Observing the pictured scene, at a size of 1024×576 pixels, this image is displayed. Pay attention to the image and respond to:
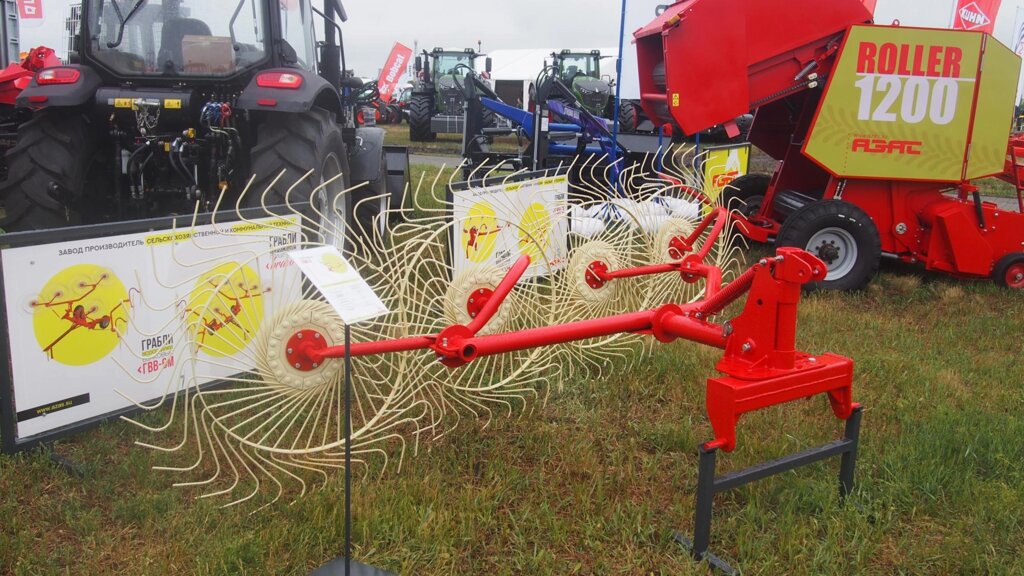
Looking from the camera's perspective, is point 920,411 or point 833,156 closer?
point 920,411

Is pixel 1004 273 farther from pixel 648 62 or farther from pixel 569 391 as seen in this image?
pixel 569 391

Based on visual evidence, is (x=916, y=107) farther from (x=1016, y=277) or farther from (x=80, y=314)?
(x=80, y=314)

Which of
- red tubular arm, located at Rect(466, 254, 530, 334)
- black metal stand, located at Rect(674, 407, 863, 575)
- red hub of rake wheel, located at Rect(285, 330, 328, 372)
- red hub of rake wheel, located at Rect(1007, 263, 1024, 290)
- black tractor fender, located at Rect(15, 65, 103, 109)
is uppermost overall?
black tractor fender, located at Rect(15, 65, 103, 109)

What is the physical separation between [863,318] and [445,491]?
3261 mm

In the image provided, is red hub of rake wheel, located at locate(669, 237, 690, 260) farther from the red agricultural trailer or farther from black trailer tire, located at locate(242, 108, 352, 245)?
black trailer tire, located at locate(242, 108, 352, 245)

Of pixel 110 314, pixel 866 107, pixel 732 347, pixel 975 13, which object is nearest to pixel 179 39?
pixel 110 314

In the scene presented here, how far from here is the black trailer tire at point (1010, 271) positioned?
221 inches

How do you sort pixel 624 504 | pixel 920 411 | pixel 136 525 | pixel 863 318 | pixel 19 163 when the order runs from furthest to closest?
pixel 863 318, pixel 19 163, pixel 920 411, pixel 624 504, pixel 136 525

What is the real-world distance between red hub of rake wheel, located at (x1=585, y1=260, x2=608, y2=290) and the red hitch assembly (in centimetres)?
117

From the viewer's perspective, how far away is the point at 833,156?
543 centimetres

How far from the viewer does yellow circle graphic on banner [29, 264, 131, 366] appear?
108 inches

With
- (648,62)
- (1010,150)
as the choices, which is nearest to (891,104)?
(1010,150)

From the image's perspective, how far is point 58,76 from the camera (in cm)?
460

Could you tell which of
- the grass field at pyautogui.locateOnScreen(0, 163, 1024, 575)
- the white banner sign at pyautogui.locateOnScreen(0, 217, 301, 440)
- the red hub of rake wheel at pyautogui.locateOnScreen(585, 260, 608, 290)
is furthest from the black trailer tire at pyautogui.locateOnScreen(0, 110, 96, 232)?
the red hub of rake wheel at pyautogui.locateOnScreen(585, 260, 608, 290)
